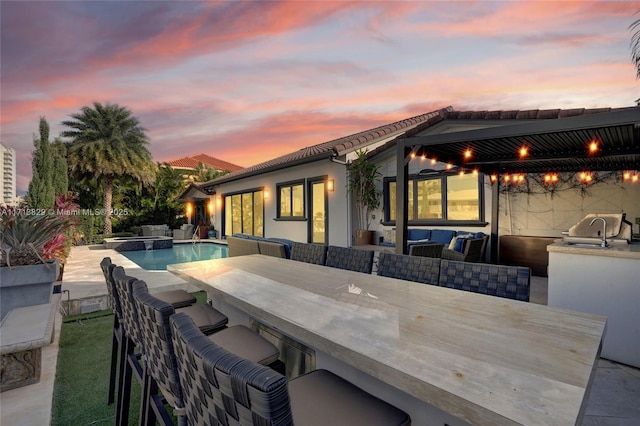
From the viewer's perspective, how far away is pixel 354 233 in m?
8.91

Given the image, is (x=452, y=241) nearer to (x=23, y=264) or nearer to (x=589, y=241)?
(x=589, y=241)

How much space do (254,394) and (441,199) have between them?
Result: 28.0 feet

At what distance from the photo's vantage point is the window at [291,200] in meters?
10.5

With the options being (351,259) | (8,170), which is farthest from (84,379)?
(8,170)

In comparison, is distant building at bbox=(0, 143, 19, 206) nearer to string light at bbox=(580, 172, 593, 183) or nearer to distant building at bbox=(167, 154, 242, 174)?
distant building at bbox=(167, 154, 242, 174)

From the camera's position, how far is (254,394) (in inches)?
26.0

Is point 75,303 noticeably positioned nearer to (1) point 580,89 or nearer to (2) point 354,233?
(2) point 354,233

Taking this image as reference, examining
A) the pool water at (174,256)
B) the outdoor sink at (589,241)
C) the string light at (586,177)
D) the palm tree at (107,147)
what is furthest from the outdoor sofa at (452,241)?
the palm tree at (107,147)

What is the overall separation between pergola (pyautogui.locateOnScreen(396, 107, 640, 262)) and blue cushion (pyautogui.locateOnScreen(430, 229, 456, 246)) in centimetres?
198

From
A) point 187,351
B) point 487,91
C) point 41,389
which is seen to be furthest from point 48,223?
point 487,91

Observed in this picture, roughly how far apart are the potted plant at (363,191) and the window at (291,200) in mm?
2084

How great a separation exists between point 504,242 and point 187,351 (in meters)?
7.84

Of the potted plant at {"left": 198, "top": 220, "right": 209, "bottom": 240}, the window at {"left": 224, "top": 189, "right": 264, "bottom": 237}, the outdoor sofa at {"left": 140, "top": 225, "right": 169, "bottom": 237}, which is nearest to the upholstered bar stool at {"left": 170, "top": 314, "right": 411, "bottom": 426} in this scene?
the window at {"left": 224, "top": 189, "right": 264, "bottom": 237}

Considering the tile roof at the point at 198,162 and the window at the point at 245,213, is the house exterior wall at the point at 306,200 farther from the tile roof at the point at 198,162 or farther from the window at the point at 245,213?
the tile roof at the point at 198,162
